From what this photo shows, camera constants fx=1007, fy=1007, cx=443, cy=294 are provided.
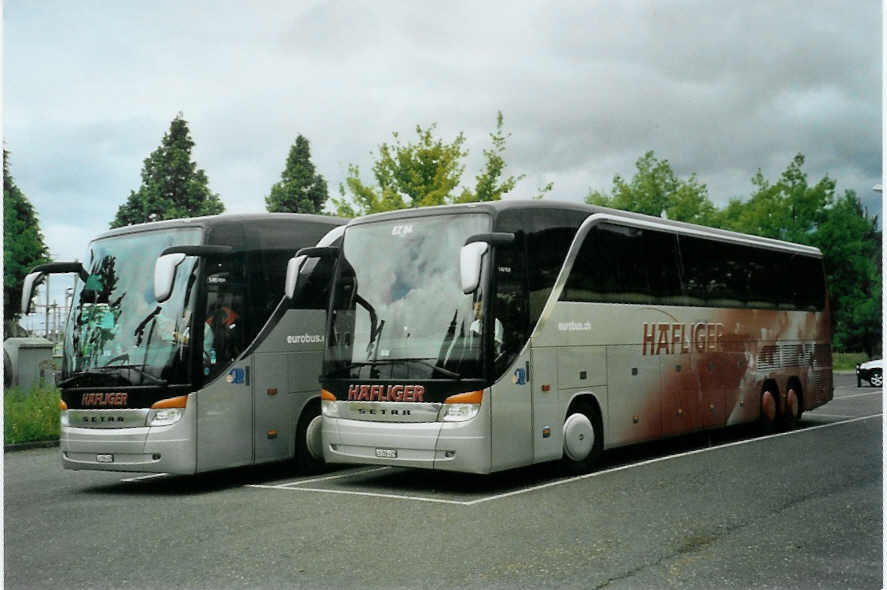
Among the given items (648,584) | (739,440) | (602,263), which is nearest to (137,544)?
(648,584)

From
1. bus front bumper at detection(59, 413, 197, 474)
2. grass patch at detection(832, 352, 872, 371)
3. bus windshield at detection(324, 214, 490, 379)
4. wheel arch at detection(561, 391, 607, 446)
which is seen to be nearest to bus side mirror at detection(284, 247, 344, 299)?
bus windshield at detection(324, 214, 490, 379)

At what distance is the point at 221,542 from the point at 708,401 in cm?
932

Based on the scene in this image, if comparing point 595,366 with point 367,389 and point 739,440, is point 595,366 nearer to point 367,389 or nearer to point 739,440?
point 367,389

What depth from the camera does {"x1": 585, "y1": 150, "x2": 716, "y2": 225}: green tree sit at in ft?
161

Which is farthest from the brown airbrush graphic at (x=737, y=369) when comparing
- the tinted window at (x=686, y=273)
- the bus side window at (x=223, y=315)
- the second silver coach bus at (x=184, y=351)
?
the bus side window at (x=223, y=315)

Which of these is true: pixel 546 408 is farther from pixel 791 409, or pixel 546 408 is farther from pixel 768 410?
pixel 791 409

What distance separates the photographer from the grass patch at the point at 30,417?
18875 millimetres

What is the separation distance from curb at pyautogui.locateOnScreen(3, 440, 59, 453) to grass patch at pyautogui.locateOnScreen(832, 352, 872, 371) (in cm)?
4630

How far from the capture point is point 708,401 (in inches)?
622

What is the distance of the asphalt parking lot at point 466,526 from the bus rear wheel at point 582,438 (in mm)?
309

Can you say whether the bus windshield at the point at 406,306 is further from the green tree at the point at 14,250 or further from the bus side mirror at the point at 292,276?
the green tree at the point at 14,250

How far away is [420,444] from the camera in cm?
1119

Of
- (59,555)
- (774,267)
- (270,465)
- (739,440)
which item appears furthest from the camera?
(774,267)

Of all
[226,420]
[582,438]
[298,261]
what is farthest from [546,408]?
[226,420]
